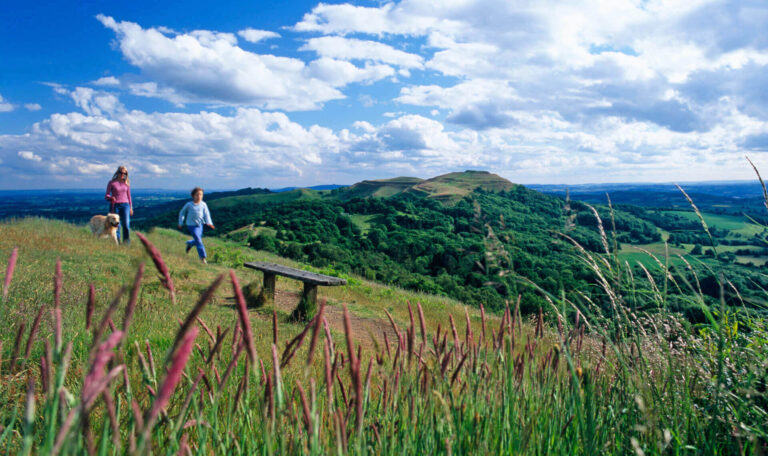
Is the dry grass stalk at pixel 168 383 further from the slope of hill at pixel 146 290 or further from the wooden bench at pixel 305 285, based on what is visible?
the wooden bench at pixel 305 285

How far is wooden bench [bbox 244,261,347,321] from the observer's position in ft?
27.4

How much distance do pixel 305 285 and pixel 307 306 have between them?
43 cm

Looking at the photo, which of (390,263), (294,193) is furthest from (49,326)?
(294,193)

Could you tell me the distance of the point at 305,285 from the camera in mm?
8914

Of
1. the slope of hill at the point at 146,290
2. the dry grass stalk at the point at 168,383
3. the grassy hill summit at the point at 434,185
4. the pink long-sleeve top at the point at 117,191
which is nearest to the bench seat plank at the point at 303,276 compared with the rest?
the slope of hill at the point at 146,290

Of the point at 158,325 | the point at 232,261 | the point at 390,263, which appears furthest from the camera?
the point at 390,263

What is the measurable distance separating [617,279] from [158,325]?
4.89 meters

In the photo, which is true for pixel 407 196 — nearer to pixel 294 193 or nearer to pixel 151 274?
pixel 294 193

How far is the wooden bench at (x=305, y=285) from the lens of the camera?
8359mm

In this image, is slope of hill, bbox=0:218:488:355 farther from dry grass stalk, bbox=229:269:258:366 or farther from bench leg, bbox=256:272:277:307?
dry grass stalk, bbox=229:269:258:366

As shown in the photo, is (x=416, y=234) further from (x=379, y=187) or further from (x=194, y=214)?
(x=379, y=187)

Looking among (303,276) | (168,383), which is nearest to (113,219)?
(303,276)

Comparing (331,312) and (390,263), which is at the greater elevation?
(331,312)

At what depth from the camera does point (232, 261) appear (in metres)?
14.8
